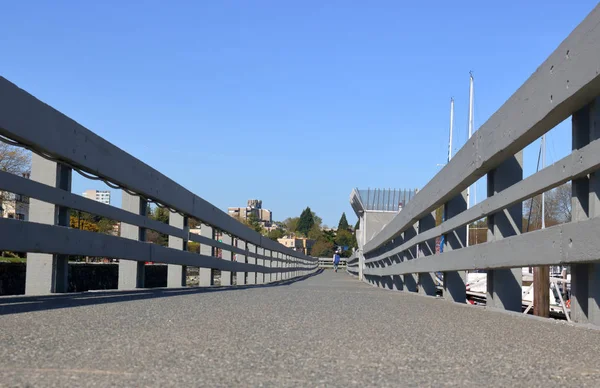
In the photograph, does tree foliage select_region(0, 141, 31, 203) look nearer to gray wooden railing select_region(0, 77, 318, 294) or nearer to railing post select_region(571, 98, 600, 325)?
gray wooden railing select_region(0, 77, 318, 294)

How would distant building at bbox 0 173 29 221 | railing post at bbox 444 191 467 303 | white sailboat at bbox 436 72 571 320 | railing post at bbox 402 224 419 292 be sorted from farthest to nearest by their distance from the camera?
white sailboat at bbox 436 72 571 320
distant building at bbox 0 173 29 221
railing post at bbox 402 224 419 292
railing post at bbox 444 191 467 303

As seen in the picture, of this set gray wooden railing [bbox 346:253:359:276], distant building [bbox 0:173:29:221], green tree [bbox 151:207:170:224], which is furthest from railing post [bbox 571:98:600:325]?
gray wooden railing [bbox 346:253:359:276]

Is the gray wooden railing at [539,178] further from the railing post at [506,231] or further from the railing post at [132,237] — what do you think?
the railing post at [132,237]

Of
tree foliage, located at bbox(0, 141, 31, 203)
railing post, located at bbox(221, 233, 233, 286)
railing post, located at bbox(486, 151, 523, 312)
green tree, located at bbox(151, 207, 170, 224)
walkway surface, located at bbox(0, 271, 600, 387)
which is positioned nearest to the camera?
walkway surface, located at bbox(0, 271, 600, 387)

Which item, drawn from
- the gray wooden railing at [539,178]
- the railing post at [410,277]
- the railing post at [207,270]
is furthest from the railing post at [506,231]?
the railing post at [207,270]

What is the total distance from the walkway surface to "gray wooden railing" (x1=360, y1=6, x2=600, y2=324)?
0.48 metres

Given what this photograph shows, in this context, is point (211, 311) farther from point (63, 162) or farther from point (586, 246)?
point (586, 246)

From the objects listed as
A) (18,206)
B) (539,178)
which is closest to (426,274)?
(539,178)

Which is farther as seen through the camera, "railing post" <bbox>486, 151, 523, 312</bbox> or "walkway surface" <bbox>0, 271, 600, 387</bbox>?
"railing post" <bbox>486, 151, 523, 312</bbox>

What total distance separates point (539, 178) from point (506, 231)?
4.65ft

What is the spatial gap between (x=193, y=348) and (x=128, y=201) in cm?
512

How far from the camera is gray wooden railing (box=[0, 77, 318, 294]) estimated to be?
5363 mm

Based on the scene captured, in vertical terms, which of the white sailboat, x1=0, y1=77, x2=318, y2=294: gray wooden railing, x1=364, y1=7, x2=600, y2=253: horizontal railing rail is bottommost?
the white sailboat

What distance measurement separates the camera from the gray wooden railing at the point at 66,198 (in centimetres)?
536
